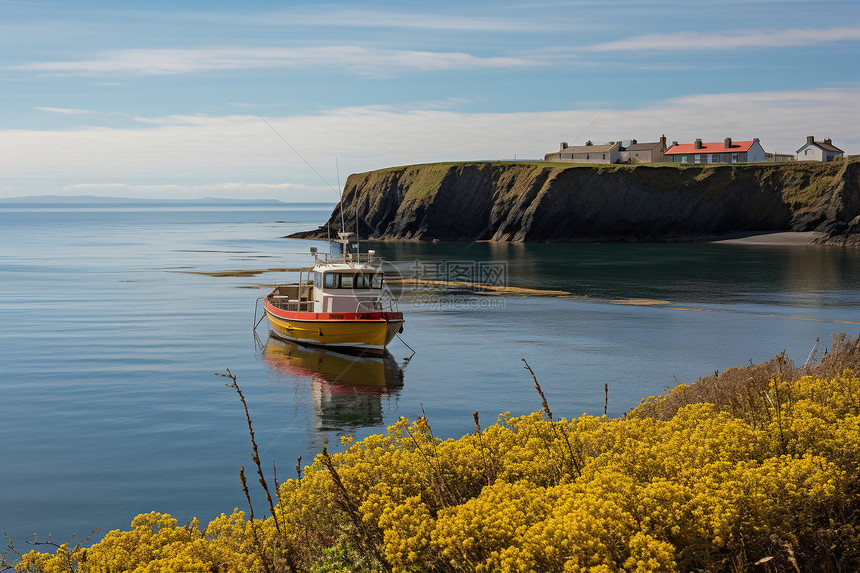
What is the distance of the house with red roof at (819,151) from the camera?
11656 cm

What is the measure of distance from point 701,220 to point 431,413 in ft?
300

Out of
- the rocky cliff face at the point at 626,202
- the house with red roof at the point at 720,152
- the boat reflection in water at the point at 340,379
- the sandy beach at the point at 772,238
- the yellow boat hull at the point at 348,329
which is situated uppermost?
the house with red roof at the point at 720,152

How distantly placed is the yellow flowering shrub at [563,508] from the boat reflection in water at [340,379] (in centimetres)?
1228

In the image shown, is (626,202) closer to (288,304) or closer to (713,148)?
(713,148)

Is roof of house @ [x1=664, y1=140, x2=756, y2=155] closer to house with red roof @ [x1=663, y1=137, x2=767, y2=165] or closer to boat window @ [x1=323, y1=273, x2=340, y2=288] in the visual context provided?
house with red roof @ [x1=663, y1=137, x2=767, y2=165]

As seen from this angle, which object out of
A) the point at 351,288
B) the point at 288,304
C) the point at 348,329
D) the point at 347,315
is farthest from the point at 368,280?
the point at 288,304

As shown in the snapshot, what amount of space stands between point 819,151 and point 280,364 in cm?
11473

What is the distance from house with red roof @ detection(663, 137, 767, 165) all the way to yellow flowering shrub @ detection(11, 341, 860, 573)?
120 meters

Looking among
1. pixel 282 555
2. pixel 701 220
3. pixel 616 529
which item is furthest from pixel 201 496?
pixel 701 220

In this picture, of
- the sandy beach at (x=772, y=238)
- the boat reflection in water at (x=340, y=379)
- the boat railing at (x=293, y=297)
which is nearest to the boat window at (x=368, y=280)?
the boat reflection in water at (x=340, y=379)

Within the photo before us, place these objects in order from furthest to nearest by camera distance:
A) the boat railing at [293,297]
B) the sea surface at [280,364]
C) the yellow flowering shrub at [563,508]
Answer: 1. the boat railing at [293,297]
2. the sea surface at [280,364]
3. the yellow flowering shrub at [563,508]

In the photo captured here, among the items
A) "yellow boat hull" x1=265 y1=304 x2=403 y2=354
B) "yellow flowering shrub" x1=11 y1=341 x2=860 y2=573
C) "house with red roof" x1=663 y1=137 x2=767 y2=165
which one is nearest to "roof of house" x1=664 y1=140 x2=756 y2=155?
"house with red roof" x1=663 y1=137 x2=767 y2=165

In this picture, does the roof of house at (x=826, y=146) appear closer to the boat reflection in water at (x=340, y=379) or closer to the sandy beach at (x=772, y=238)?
the sandy beach at (x=772, y=238)

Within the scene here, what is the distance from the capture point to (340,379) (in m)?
27.0
